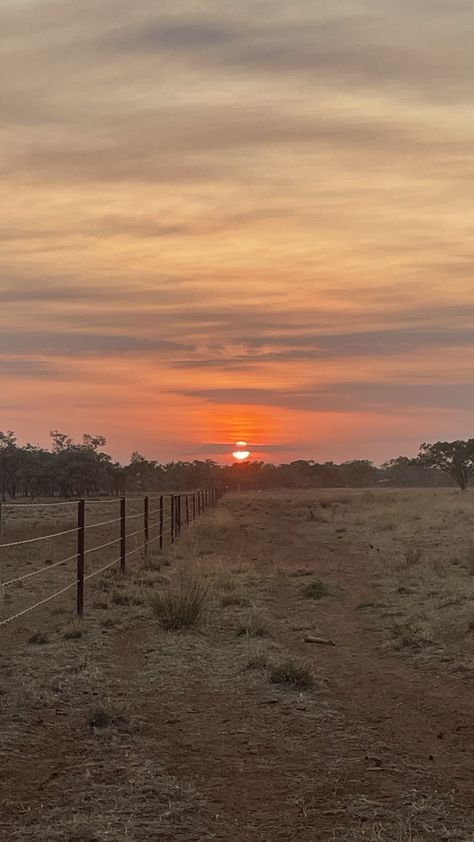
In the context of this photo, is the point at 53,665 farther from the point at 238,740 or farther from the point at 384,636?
the point at 384,636

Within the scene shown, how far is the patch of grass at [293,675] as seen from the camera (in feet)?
28.9

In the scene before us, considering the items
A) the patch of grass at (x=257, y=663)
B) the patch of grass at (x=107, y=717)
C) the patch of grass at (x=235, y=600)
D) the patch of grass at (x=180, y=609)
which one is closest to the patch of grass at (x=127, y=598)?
the patch of grass at (x=180, y=609)

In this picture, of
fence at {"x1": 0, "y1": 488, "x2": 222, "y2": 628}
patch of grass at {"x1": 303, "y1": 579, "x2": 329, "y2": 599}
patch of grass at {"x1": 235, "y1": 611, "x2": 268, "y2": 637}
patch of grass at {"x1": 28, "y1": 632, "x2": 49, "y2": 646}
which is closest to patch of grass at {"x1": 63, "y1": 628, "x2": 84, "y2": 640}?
patch of grass at {"x1": 28, "y1": 632, "x2": 49, "y2": 646}

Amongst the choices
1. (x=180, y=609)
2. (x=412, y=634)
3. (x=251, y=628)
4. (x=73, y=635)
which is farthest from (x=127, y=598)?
(x=412, y=634)

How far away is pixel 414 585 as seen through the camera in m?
17.1

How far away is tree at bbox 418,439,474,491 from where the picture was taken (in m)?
108

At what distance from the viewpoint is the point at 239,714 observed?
7957mm

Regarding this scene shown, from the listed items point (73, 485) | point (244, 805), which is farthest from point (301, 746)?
point (73, 485)

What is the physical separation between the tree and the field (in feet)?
311

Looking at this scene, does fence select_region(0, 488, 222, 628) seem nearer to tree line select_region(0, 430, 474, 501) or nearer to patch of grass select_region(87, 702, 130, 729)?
patch of grass select_region(87, 702, 130, 729)

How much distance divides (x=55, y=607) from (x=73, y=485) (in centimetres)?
9473

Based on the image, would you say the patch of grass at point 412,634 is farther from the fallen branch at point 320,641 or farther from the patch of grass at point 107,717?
the patch of grass at point 107,717

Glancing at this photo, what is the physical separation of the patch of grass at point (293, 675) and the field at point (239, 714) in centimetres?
2

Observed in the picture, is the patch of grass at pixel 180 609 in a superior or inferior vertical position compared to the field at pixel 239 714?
superior
